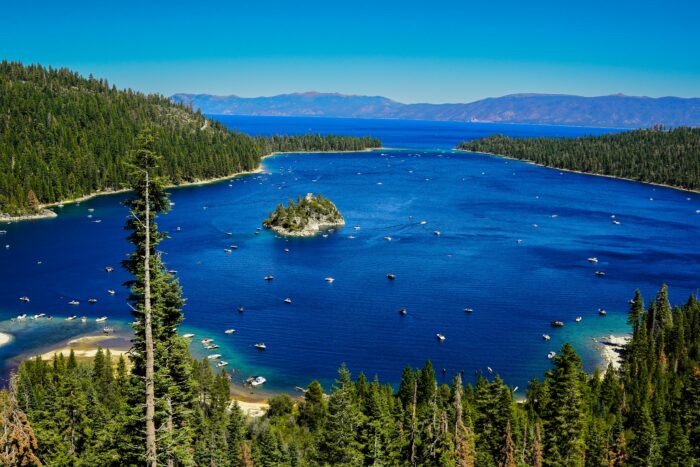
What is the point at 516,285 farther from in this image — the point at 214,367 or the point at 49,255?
the point at 49,255

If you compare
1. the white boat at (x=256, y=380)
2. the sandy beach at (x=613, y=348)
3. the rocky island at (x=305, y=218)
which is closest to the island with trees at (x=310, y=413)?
the sandy beach at (x=613, y=348)

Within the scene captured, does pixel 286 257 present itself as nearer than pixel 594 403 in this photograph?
No

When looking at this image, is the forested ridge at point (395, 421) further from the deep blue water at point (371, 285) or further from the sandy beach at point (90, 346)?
the deep blue water at point (371, 285)

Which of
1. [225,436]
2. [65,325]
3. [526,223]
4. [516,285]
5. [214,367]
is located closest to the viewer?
[225,436]

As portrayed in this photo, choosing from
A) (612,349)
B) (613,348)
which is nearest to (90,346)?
(612,349)

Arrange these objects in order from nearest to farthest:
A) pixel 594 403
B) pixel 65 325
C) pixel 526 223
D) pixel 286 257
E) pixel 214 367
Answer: pixel 594 403
pixel 214 367
pixel 65 325
pixel 286 257
pixel 526 223

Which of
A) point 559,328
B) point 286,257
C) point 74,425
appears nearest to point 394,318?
point 559,328

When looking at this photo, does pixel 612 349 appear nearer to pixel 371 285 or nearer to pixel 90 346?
A: pixel 371 285
